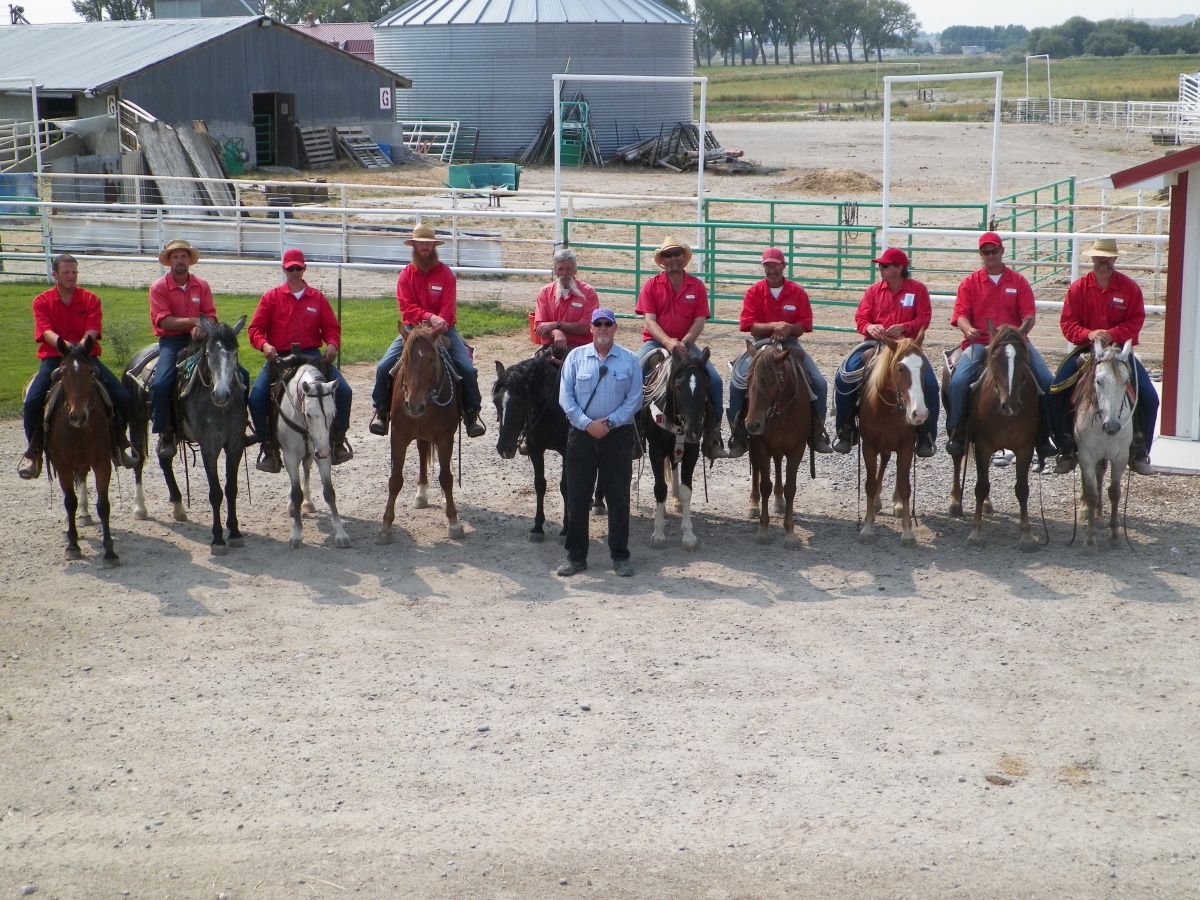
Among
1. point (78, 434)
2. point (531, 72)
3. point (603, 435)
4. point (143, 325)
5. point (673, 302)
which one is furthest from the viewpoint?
point (531, 72)

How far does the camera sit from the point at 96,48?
41.6 m

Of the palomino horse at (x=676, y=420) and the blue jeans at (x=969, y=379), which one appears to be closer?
the palomino horse at (x=676, y=420)

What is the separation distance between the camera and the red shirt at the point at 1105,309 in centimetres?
937

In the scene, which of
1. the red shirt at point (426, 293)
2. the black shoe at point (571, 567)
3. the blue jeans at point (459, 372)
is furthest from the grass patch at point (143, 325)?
the black shoe at point (571, 567)

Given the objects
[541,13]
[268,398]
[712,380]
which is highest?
[541,13]

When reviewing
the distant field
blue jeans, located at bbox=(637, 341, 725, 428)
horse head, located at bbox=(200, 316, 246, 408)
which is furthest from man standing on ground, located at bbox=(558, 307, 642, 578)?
the distant field

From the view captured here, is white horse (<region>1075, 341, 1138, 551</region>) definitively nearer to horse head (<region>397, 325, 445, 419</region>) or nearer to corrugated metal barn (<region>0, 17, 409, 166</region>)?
horse head (<region>397, 325, 445, 419</region>)

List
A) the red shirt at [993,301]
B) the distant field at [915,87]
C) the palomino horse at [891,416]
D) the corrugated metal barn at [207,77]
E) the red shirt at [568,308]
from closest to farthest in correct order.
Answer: the palomino horse at [891,416] → the red shirt at [993,301] → the red shirt at [568,308] → the corrugated metal barn at [207,77] → the distant field at [915,87]

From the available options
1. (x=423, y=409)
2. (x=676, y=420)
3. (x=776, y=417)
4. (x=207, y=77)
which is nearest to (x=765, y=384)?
(x=776, y=417)

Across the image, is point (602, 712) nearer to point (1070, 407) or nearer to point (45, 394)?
point (1070, 407)

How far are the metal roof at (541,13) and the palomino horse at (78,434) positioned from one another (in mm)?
40103

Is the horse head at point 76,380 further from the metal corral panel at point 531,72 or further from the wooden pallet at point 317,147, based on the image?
the metal corral panel at point 531,72

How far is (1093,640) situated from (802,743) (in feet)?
7.72

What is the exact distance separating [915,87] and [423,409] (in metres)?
105
